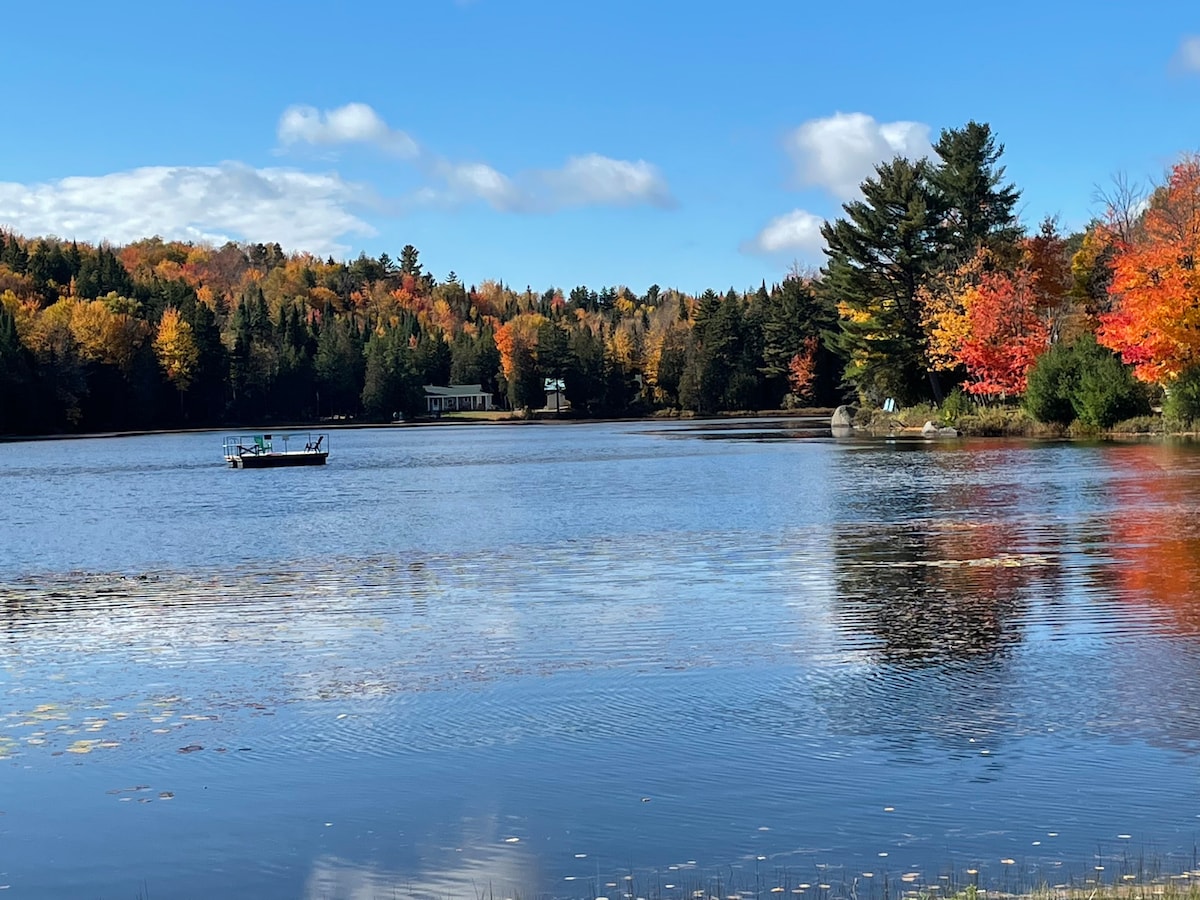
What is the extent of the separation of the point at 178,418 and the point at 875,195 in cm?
9217

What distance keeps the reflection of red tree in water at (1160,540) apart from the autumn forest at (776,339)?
19.3 metres

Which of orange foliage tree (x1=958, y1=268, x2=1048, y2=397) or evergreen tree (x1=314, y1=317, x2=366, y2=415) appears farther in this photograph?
evergreen tree (x1=314, y1=317, x2=366, y2=415)

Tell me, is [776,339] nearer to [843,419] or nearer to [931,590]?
[843,419]

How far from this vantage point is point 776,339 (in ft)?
463

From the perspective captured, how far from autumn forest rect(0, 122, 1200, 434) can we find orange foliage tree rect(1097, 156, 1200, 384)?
0.10m

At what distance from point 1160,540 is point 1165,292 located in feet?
109

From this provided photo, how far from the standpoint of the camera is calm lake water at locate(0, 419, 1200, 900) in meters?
8.69

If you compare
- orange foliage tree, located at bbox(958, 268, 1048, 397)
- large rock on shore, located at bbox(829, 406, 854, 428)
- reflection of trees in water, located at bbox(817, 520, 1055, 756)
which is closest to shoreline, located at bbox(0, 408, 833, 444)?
large rock on shore, located at bbox(829, 406, 854, 428)

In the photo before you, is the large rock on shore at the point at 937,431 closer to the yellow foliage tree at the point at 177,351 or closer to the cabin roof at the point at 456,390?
the yellow foliage tree at the point at 177,351

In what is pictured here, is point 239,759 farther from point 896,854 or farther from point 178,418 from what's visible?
point 178,418

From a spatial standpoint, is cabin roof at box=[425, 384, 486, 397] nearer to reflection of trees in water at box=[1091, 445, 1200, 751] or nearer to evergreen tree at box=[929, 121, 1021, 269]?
evergreen tree at box=[929, 121, 1021, 269]

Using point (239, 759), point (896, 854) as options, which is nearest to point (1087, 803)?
point (896, 854)

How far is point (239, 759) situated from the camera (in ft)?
37.5

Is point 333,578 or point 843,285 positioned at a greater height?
point 843,285
